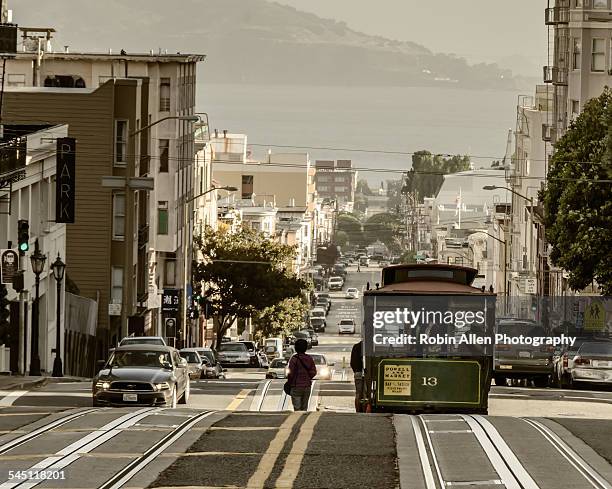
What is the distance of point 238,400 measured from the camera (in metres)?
39.0

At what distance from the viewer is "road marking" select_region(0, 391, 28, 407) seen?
112 feet

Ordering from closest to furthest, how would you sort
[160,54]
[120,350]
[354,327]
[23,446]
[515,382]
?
[23,446] → [120,350] → [515,382] → [160,54] → [354,327]

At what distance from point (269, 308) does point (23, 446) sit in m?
90.4

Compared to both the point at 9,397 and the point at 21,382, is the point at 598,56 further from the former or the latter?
the point at 9,397

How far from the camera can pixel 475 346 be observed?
28.9 metres

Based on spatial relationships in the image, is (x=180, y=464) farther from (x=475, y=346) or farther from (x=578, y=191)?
(x=578, y=191)

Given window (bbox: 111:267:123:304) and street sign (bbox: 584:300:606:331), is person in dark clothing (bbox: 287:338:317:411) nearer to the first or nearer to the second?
street sign (bbox: 584:300:606:331)

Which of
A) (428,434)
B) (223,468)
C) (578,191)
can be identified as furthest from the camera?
(578,191)

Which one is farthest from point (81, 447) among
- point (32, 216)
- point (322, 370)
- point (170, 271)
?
point (170, 271)

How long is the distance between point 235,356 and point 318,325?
83418 mm

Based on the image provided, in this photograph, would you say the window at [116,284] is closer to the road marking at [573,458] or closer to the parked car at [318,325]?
the road marking at [573,458]

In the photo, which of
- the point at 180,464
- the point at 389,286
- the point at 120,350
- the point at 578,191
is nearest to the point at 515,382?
the point at 578,191

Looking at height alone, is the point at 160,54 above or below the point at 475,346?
above

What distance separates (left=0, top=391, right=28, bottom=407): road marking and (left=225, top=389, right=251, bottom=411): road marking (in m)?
4.59
